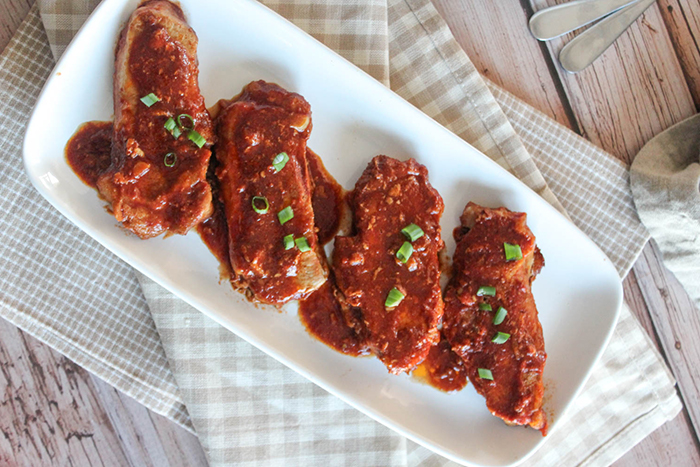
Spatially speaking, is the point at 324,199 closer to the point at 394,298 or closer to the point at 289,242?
the point at 289,242

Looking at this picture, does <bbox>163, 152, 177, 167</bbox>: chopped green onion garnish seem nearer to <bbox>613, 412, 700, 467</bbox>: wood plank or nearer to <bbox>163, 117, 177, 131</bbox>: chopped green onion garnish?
<bbox>163, 117, 177, 131</bbox>: chopped green onion garnish

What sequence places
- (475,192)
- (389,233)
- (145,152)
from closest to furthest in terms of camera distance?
1. (145,152)
2. (389,233)
3. (475,192)

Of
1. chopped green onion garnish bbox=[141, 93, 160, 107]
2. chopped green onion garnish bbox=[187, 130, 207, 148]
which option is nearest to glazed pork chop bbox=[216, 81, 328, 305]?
chopped green onion garnish bbox=[187, 130, 207, 148]

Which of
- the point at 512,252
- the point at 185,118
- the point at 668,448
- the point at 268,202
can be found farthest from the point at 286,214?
the point at 668,448

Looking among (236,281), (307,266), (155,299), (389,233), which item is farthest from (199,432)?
(389,233)

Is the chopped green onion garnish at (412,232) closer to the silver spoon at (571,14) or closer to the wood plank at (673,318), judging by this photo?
the silver spoon at (571,14)

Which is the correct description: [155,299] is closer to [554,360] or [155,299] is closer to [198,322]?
[198,322]
